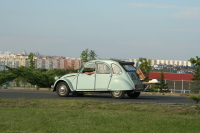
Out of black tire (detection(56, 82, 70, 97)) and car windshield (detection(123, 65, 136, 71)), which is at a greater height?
car windshield (detection(123, 65, 136, 71))

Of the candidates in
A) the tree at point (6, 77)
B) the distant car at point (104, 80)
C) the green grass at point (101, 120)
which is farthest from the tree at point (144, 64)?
the green grass at point (101, 120)

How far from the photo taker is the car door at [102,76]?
1939 centimetres

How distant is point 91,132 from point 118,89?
34.0 ft

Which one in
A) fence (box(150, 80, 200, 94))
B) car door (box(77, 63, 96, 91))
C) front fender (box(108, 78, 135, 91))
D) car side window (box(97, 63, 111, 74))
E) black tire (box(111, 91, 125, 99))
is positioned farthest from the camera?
fence (box(150, 80, 200, 94))

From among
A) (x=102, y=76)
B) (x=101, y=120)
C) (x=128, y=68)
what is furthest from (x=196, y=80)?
(x=101, y=120)

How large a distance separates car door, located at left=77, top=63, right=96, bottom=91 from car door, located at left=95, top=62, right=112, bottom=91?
20 centimetres

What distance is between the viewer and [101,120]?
10.4 m

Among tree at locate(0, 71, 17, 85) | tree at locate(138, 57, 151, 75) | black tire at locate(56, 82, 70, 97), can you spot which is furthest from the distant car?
tree at locate(138, 57, 151, 75)

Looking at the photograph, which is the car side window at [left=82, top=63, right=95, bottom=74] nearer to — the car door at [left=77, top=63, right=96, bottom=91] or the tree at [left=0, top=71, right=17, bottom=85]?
the car door at [left=77, top=63, right=96, bottom=91]

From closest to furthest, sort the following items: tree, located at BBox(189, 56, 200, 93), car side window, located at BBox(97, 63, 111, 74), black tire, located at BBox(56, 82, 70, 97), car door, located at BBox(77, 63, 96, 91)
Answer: car side window, located at BBox(97, 63, 111, 74), car door, located at BBox(77, 63, 96, 91), black tire, located at BBox(56, 82, 70, 97), tree, located at BBox(189, 56, 200, 93)

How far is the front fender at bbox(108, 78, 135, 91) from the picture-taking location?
61.9ft

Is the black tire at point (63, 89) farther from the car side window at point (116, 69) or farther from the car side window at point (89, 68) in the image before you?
the car side window at point (116, 69)

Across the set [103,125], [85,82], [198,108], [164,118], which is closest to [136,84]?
[85,82]

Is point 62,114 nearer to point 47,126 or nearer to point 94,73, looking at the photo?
point 47,126
